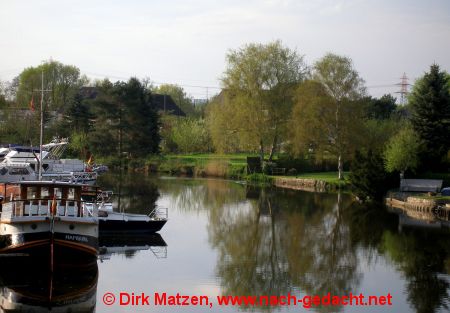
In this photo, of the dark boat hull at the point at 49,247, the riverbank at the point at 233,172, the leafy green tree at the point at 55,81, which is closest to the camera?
the dark boat hull at the point at 49,247

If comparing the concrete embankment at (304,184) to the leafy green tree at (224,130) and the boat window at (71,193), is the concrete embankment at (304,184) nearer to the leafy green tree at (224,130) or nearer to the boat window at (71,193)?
the leafy green tree at (224,130)

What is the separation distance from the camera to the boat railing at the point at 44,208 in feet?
74.0

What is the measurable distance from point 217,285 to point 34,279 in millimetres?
5843

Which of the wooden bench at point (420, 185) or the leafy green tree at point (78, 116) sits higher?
the leafy green tree at point (78, 116)

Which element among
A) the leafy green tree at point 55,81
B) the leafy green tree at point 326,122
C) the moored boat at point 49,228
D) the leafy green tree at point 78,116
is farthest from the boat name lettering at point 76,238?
the leafy green tree at point 55,81

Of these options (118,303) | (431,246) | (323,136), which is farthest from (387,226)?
(323,136)

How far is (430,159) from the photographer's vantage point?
47938 millimetres

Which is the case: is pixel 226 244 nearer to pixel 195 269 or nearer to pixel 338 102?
pixel 195 269

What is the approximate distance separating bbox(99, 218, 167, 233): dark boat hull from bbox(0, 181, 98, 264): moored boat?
5.89 m

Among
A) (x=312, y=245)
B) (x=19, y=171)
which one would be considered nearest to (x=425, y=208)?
(x=312, y=245)

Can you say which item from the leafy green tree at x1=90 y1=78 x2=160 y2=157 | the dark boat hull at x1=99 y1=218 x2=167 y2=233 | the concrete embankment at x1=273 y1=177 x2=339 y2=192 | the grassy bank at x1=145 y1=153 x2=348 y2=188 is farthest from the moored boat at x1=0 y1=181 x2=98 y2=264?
the leafy green tree at x1=90 y1=78 x2=160 y2=157

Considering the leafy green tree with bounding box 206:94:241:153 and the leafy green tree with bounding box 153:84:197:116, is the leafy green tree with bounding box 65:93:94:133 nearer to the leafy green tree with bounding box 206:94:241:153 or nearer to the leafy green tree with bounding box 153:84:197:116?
→ the leafy green tree with bounding box 206:94:241:153

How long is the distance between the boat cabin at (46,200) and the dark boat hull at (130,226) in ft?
13.0

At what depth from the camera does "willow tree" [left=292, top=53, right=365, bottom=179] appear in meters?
56.6
